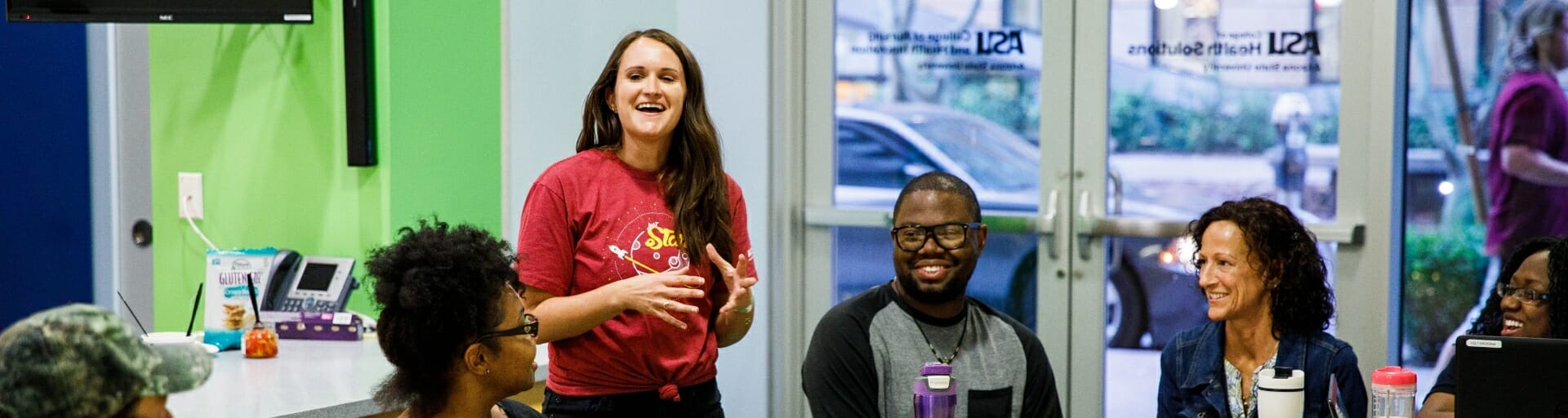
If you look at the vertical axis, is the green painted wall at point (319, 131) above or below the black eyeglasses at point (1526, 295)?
above

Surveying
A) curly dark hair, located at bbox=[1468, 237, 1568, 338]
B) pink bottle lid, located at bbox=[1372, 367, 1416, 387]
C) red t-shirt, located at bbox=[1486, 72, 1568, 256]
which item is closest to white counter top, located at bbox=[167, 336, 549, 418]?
pink bottle lid, located at bbox=[1372, 367, 1416, 387]

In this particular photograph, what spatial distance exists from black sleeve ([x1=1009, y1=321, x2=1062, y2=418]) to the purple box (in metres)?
1.70

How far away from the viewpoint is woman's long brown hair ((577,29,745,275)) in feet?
8.24

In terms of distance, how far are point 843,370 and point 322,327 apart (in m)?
1.54

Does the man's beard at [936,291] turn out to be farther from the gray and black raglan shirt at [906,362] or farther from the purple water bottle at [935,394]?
the purple water bottle at [935,394]

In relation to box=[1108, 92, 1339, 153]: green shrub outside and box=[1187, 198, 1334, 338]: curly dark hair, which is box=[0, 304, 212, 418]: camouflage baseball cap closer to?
box=[1187, 198, 1334, 338]: curly dark hair

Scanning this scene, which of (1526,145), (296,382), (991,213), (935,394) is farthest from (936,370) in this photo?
(1526,145)

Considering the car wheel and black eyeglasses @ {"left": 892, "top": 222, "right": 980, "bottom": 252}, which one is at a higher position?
black eyeglasses @ {"left": 892, "top": 222, "right": 980, "bottom": 252}

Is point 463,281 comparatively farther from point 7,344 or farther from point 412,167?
point 412,167

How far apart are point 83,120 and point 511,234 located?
96.2 inches

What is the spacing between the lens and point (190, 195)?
13.6ft

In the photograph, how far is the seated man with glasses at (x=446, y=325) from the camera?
1879mm

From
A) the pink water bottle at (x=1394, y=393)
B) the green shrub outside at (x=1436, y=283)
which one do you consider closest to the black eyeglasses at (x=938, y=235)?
the pink water bottle at (x=1394, y=393)

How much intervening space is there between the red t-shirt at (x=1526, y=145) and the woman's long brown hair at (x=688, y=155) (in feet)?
Result: 8.44
